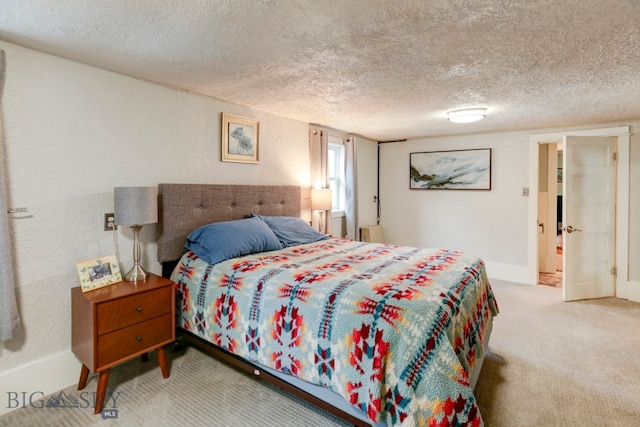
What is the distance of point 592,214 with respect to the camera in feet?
13.0

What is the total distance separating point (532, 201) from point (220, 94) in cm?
415

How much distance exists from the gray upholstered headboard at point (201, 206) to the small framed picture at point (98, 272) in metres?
0.41

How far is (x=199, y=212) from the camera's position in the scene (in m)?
2.89

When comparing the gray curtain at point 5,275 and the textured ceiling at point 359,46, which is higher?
the textured ceiling at point 359,46

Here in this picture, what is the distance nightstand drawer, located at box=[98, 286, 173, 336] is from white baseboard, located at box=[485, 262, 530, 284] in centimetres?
439

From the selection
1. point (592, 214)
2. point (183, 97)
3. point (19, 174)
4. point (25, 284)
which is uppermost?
point (183, 97)

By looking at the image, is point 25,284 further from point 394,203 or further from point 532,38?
point 394,203

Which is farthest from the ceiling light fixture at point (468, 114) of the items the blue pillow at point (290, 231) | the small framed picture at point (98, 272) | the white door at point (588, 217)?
the small framed picture at point (98, 272)

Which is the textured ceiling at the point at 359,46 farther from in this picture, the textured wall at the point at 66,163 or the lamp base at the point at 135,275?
the lamp base at the point at 135,275

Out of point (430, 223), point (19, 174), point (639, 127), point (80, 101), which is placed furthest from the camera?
point (430, 223)

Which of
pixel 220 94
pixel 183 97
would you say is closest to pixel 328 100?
pixel 220 94

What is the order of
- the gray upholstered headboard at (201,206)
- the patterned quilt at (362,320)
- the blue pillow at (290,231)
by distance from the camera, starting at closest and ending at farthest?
1. the patterned quilt at (362,320)
2. the gray upholstered headboard at (201,206)
3. the blue pillow at (290,231)

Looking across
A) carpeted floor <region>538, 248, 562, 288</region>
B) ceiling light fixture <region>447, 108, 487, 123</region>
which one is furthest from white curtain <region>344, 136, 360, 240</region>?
carpeted floor <region>538, 248, 562, 288</region>

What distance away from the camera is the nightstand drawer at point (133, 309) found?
6.37 feet
